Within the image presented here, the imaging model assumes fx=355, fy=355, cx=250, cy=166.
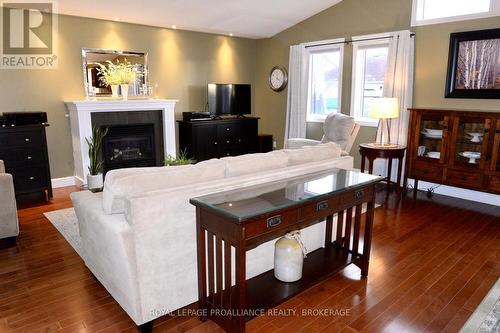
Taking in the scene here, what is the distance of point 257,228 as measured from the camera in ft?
6.01

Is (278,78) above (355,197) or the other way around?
above

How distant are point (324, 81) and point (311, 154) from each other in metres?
4.01

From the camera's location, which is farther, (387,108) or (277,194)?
(387,108)

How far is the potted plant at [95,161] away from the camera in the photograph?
499 centimetres

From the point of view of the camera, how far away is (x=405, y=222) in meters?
3.93

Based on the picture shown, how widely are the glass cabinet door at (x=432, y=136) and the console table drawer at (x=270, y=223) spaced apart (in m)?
3.40

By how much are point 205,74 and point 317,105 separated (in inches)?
86.9

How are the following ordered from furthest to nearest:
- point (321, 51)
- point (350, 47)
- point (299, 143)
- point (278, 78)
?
point (278, 78) → point (321, 51) → point (350, 47) → point (299, 143)

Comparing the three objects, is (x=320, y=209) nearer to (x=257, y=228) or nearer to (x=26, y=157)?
(x=257, y=228)

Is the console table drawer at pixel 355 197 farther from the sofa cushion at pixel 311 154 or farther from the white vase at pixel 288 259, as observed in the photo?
the sofa cushion at pixel 311 154

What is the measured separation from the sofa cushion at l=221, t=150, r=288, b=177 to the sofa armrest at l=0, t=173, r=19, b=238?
2.09 metres

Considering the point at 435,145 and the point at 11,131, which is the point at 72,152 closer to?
the point at 11,131

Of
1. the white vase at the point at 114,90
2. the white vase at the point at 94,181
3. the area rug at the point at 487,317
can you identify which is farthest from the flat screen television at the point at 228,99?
the area rug at the point at 487,317

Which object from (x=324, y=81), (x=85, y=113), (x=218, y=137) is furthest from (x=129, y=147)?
(x=324, y=81)
